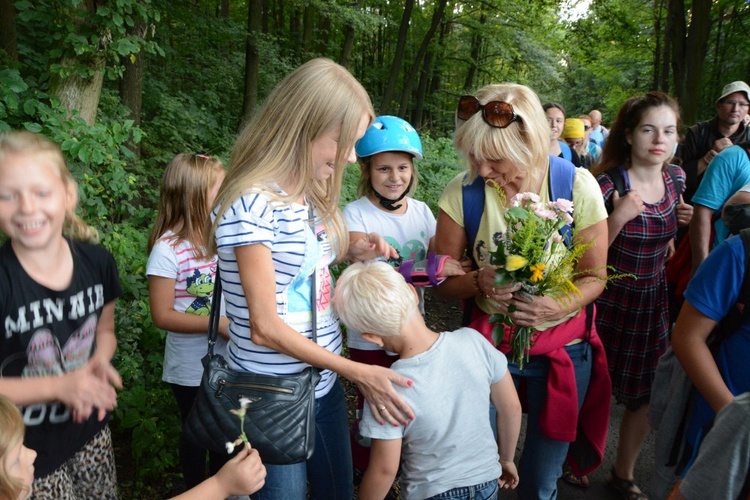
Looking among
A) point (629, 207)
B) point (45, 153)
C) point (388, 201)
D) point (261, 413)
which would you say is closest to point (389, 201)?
point (388, 201)

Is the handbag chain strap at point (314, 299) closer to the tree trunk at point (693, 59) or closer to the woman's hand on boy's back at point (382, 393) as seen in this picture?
the woman's hand on boy's back at point (382, 393)

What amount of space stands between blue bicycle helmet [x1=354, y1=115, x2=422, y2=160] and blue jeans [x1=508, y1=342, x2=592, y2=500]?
4.17 feet

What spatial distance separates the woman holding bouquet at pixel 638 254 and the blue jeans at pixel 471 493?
4.76ft

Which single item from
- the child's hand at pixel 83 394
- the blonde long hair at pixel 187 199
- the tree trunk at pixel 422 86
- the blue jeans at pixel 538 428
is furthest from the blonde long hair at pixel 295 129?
the tree trunk at pixel 422 86

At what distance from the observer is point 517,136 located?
2285 mm

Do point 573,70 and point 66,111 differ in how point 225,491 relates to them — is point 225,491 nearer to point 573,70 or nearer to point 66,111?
point 66,111

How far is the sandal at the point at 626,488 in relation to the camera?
10.5 feet

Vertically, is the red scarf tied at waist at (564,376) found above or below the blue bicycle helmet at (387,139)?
below

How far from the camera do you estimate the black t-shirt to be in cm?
169

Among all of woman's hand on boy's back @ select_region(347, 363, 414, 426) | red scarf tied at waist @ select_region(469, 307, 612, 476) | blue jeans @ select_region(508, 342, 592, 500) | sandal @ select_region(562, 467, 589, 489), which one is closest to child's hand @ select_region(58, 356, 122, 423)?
woman's hand on boy's back @ select_region(347, 363, 414, 426)

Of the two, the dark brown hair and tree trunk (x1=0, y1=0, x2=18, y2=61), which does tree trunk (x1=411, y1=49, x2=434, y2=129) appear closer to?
tree trunk (x1=0, y1=0, x2=18, y2=61)

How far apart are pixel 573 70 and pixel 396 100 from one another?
1436 centimetres

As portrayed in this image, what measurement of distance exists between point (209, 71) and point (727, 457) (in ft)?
42.2

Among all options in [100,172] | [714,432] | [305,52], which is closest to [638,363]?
[714,432]
